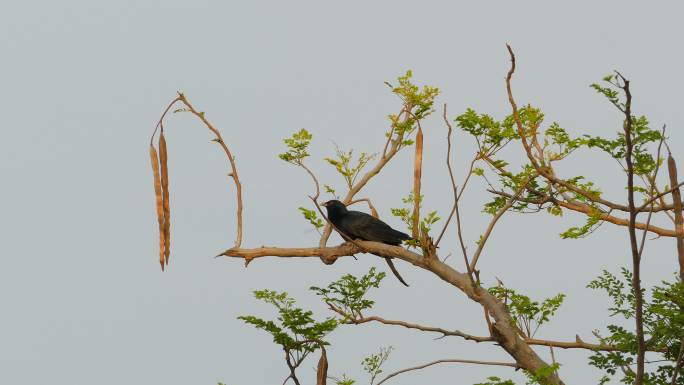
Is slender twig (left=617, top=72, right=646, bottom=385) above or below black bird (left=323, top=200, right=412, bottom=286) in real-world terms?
below

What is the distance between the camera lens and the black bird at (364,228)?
12.3 meters

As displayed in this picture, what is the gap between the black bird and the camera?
40.5ft

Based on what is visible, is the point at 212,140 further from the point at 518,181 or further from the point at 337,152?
the point at 518,181

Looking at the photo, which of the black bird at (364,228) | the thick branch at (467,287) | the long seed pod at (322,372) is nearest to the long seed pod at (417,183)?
the thick branch at (467,287)

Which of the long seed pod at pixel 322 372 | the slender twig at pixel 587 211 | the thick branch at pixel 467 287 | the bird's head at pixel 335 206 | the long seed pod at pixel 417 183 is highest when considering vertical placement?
the slender twig at pixel 587 211

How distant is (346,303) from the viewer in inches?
478

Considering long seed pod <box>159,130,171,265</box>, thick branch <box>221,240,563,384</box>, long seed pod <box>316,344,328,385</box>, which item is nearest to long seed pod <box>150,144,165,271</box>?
long seed pod <box>159,130,171,265</box>

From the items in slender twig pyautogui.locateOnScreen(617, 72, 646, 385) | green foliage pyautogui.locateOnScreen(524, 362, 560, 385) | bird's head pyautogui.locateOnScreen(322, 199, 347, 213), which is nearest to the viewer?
slender twig pyautogui.locateOnScreen(617, 72, 646, 385)

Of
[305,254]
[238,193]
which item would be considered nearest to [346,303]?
[305,254]

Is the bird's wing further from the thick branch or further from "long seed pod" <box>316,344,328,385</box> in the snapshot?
"long seed pod" <box>316,344,328,385</box>

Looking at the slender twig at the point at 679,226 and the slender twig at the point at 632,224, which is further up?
the slender twig at the point at 679,226

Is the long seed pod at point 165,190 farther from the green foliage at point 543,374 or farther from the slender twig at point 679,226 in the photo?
the slender twig at point 679,226

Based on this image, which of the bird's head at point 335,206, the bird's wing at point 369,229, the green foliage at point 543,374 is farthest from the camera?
the bird's head at point 335,206

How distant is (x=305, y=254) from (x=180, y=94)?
2581 millimetres
